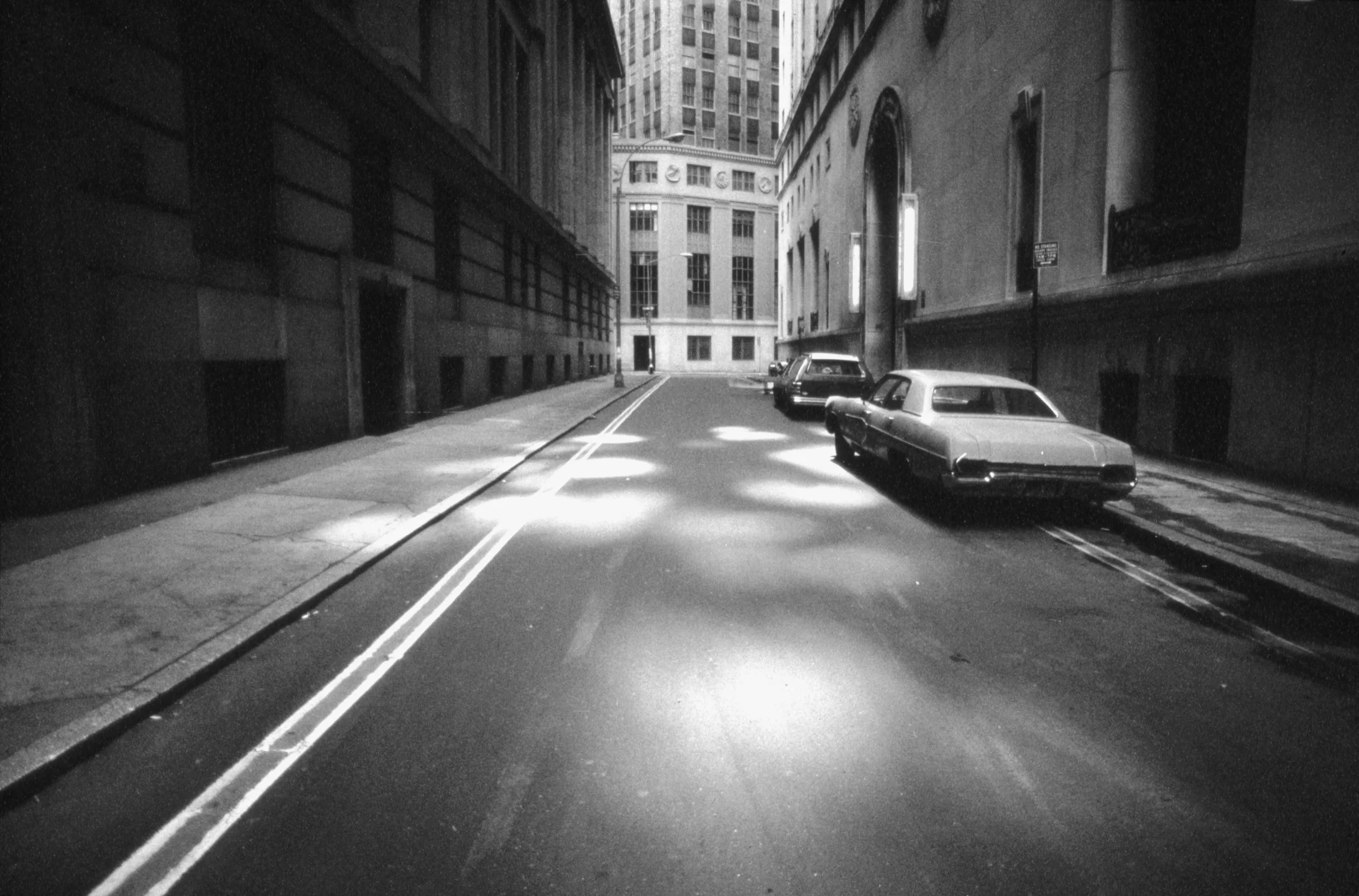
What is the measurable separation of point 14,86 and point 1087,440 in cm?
1080

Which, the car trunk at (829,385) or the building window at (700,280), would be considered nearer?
the car trunk at (829,385)

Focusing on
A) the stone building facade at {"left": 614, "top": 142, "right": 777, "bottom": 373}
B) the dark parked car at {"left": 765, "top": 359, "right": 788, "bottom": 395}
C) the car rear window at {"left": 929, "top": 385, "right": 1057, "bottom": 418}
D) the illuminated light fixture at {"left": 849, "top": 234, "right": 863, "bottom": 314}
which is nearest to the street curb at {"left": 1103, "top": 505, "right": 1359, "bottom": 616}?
the car rear window at {"left": 929, "top": 385, "right": 1057, "bottom": 418}

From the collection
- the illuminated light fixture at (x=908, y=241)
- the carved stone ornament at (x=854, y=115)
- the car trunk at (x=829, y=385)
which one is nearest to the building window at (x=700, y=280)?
the carved stone ornament at (x=854, y=115)

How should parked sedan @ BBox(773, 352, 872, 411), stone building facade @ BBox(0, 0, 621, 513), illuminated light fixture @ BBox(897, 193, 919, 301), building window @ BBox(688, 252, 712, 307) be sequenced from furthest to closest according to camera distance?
building window @ BBox(688, 252, 712, 307)
illuminated light fixture @ BBox(897, 193, 919, 301)
parked sedan @ BBox(773, 352, 872, 411)
stone building facade @ BBox(0, 0, 621, 513)

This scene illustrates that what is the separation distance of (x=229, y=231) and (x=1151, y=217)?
1360 cm

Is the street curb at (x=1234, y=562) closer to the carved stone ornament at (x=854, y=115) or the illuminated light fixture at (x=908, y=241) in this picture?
the illuminated light fixture at (x=908, y=241)

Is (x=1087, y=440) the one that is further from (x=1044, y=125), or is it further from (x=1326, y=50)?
(x=1044, y=125)

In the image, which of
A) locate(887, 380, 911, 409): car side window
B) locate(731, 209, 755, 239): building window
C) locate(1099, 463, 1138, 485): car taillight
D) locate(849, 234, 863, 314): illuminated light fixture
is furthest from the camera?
locate(731, 209, 755, 239): building window

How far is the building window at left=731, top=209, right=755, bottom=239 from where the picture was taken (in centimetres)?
7412

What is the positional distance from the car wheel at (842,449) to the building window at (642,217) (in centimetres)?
6243

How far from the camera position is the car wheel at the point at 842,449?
39.9 ft

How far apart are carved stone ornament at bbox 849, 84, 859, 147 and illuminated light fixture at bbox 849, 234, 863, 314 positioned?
4.55m

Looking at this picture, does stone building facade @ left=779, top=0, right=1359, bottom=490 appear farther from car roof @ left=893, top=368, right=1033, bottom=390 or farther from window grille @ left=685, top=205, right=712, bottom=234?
window grille @ left=685, top=205, right=712, bottom=234

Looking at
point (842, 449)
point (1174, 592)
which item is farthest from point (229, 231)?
point (1174, 592)
